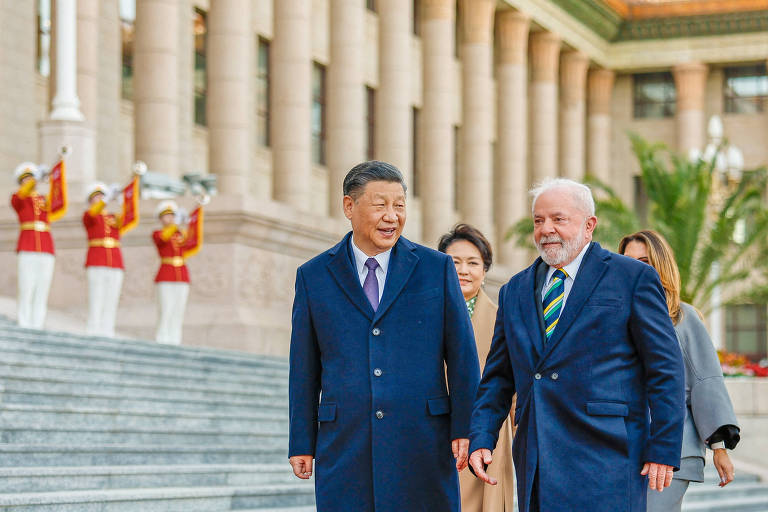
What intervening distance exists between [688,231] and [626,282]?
19054 mm

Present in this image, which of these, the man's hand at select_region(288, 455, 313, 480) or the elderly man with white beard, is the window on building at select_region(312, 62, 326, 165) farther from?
the elderly man with white beard

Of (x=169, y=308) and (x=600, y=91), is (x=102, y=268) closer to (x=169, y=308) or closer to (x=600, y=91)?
(x=169, y=308)

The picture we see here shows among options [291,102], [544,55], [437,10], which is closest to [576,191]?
[291,102]

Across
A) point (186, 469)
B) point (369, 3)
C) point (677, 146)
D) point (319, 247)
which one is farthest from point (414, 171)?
point (186, 469)

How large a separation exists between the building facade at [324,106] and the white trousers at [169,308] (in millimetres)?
3194

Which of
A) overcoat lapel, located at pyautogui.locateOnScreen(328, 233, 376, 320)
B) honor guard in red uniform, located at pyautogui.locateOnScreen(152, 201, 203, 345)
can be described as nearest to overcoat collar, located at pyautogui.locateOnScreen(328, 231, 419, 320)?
overcoat lapel, located at pyautogui.locateOnScreen(328, 233, 376, 320)

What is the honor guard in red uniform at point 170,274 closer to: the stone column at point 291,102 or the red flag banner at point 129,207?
the red flag banner at point 129,207

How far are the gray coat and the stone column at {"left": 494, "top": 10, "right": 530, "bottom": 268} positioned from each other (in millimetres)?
35427

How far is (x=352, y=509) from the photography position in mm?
5605

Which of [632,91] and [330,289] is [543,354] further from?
[632,91]

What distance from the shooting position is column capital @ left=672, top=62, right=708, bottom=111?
48781 mm

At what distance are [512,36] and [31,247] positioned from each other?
2785 cm

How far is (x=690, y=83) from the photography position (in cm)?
4900

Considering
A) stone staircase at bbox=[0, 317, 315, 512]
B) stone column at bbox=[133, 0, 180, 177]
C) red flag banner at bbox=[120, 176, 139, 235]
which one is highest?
stone column at bbox=[133, 0, 180, 177]
